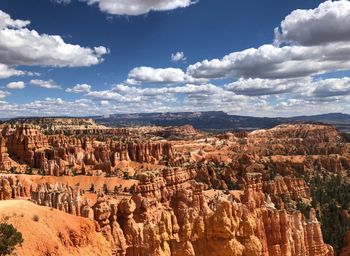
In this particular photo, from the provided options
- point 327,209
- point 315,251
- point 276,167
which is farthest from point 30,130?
point 315,251

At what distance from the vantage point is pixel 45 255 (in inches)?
953

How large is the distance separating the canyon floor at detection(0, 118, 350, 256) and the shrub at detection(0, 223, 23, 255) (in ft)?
2.10

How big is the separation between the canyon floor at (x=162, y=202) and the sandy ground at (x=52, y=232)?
0.06 metres

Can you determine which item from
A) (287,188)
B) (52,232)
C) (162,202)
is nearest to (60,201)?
(52,232)

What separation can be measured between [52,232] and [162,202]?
89.4 ft

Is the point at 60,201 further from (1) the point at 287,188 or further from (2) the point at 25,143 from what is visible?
(2) the point at 25,143

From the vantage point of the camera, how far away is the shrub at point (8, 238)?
864 inches

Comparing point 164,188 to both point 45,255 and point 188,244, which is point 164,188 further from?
point 45,255

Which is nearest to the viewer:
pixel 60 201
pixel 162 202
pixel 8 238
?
pixel 8 238

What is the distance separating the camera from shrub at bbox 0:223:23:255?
22.0 m

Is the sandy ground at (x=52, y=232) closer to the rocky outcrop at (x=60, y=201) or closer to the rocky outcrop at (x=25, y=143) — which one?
the rocky outcrop at (x=60, y=201)

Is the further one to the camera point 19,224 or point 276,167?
point 276,167

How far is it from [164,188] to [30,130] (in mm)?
63749

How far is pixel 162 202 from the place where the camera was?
52344 mm
